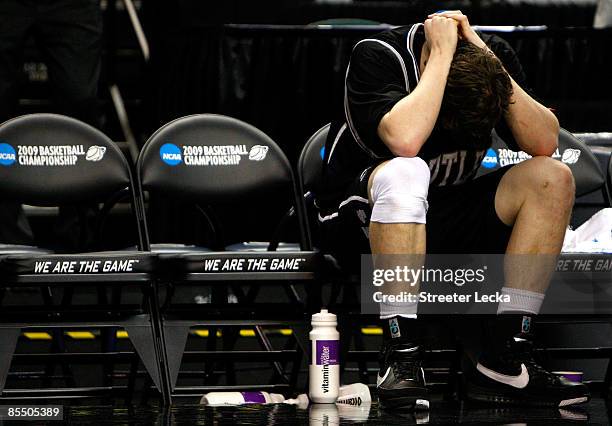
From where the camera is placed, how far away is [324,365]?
329 cm

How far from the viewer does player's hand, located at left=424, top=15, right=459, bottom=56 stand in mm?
3441

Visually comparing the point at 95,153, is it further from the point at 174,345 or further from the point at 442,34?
the point at 442,34

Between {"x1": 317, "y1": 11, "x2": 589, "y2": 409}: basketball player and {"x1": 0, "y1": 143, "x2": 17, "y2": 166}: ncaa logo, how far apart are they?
3.70 feet

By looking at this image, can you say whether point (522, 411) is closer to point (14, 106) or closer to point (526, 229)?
point (526, 229)

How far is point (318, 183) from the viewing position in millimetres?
4078

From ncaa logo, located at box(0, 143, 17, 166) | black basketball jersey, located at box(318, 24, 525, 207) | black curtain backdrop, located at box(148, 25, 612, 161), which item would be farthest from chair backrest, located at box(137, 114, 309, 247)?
black curtain backdrop, located at box(148, 25, 612, 161)

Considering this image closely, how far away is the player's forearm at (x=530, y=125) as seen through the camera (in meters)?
3.54

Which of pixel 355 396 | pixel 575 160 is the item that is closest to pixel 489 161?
pixel 575 160

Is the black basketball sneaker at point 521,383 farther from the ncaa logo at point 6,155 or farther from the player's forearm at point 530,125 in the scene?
the ncaa logo at point 6,155

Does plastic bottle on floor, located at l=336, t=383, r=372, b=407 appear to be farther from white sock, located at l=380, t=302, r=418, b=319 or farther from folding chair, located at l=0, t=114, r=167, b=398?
folding chair, located at l=0, t=114, r=167, b=398

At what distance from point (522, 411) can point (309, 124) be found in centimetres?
287

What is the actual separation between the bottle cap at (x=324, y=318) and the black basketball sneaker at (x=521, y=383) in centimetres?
45

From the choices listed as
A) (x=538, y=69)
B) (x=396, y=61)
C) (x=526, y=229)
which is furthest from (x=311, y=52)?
(x=526, y=229)

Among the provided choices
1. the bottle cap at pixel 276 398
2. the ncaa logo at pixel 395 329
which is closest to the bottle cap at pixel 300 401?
the bottle cap at pixel 276 398
